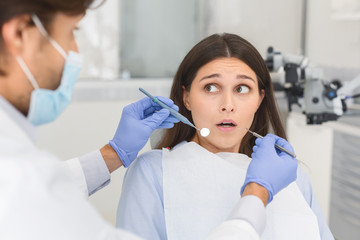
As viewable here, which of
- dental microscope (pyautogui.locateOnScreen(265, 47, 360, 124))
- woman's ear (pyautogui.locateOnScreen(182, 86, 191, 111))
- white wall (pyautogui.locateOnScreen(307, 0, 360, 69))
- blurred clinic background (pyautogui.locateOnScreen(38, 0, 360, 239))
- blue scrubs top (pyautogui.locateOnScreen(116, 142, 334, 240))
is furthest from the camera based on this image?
white wall (pyautogui.locateOnScreen(307, 0, 360, 69))

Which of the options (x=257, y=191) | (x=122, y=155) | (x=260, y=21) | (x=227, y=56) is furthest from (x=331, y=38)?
(x=257, y=191)

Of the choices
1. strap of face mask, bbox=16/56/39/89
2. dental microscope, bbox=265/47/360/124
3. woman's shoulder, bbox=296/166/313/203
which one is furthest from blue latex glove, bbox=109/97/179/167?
dental microscope, bbox=265/47/360/124

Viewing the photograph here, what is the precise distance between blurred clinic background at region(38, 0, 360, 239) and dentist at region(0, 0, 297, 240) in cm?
171

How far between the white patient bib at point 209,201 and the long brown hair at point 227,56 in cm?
18

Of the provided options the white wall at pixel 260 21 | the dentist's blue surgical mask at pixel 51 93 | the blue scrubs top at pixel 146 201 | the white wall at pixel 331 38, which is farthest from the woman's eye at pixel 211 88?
the white wall at pixel 260 21

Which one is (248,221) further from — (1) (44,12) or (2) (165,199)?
(1) (44,12)

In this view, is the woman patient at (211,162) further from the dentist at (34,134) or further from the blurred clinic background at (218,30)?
the blurred clinic background at (218,30)

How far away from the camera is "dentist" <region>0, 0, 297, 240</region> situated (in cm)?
71

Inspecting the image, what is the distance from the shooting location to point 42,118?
2.95 feet

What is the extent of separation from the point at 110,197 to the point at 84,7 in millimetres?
1289

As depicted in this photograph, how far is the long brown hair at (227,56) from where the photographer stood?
1.47 m

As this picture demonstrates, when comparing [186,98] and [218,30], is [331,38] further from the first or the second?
[186,98]

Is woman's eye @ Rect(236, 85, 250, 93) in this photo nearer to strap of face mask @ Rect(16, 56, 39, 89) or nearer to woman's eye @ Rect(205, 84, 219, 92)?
woman's eye @ Rect(205, 84, 219, 92)

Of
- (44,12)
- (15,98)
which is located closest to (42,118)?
(15,98)
